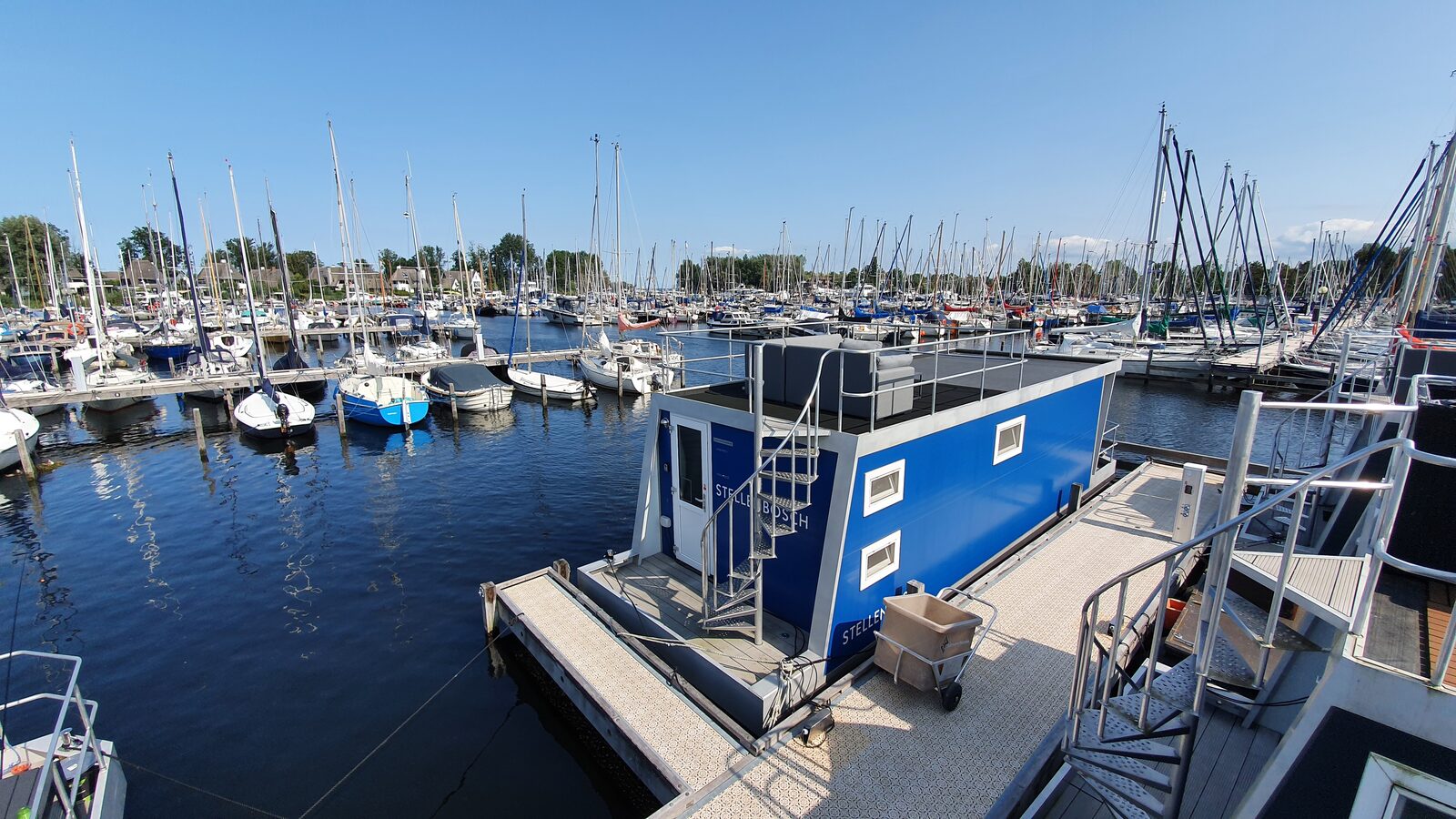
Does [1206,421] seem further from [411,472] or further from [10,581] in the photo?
[10,581]

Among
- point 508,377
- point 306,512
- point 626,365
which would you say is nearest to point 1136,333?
point 626,365

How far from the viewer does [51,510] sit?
20.1m

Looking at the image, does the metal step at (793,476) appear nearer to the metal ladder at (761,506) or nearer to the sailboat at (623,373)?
the metal ladder at (761,506)

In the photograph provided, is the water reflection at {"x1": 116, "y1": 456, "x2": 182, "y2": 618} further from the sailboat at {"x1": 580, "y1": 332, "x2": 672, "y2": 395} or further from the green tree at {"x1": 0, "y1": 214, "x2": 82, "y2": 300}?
the green tree at {"x1": 0, "y1": 214, "x2": 82, "y2": 300}

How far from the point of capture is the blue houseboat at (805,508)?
830 cm

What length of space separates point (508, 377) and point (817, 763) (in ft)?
116

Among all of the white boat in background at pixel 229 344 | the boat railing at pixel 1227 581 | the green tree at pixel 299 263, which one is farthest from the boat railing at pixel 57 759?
the green tree at pixel 299 263

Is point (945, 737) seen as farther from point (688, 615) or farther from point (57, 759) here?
point (57, 759)

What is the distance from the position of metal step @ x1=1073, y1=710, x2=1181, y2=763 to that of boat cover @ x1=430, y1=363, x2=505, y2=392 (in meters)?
33.0

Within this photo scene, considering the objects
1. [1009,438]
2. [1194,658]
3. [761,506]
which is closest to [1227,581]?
[1194,658]

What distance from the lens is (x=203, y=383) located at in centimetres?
3284

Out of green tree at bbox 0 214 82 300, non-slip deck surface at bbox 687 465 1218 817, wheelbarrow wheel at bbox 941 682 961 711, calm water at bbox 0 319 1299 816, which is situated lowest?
calm water at bbox 0 319 1299 816

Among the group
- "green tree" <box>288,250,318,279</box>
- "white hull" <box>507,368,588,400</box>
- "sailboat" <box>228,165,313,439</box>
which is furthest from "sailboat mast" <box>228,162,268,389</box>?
"green tree" <box>288,250,318,279</box>

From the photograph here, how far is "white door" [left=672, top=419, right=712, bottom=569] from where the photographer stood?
10141 millimetres
